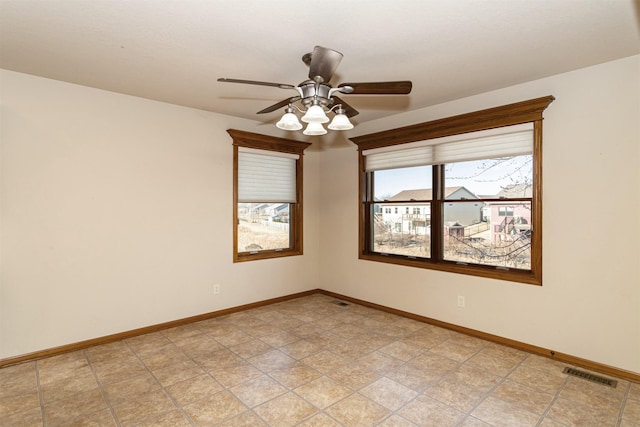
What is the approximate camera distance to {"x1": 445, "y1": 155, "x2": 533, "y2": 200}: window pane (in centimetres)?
334

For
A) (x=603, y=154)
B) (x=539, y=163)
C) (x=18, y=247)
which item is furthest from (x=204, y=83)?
(x=603, y=154)

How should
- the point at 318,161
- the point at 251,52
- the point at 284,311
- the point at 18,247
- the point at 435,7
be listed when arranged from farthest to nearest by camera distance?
the point at 318,161 < the point at 284,311 < the point at 18,247 < the point at 251,52 < the point at 435,7

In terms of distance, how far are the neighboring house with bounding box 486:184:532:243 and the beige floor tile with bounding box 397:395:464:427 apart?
1894 millimetres

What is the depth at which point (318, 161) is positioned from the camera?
5461 mm

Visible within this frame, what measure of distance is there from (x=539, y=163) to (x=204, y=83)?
3.28 m

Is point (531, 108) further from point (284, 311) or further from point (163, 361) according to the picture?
point (163, 361)

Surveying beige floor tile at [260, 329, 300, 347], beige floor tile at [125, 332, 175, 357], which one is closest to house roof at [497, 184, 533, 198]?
beige floor tile at [260, 329, 300, 347]

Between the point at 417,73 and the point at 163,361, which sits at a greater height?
the point at 417,73

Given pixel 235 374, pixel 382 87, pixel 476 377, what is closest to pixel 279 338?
pixel 235 374

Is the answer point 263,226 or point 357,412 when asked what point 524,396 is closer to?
point 357,412

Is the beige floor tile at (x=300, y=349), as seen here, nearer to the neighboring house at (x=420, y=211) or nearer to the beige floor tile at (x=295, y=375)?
the beige floor tile at (x=295, y=375)

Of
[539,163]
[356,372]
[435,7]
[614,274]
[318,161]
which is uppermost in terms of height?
[435,7]

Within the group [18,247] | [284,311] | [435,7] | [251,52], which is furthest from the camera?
[284,311]

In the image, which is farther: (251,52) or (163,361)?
(163,361)
